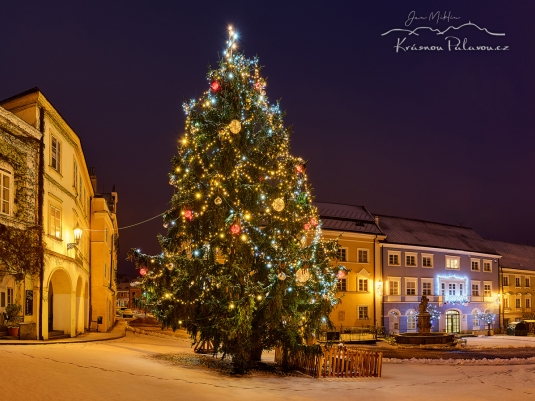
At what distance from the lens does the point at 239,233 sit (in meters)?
18.3

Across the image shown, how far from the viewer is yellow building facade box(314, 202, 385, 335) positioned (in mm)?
46594

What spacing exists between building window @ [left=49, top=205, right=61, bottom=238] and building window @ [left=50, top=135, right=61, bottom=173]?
1.83 meters

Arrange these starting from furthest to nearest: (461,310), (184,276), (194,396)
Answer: (461,310) < (184,276) < (194,396)

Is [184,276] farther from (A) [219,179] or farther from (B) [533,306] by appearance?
(B) [533,306]

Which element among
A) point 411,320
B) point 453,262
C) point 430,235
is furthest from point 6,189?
point 453,262

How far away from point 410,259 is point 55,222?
A: 35371 mm

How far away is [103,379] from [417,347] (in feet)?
84.9

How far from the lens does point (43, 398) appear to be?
11.5 metres

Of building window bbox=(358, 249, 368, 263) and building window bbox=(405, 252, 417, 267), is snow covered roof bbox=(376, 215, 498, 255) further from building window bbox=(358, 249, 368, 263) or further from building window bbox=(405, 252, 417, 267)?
building window bbox=(358, 249, 368, 263)

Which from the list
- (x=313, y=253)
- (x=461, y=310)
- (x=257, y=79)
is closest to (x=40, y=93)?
(x=257, y=79)

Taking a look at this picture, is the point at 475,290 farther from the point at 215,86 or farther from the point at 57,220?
the point at 215,86

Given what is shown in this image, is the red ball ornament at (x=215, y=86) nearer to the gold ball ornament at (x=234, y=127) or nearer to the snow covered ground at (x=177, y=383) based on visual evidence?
the gold ball ornament at (x=234, y=127)

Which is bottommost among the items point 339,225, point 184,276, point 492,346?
point 492,346

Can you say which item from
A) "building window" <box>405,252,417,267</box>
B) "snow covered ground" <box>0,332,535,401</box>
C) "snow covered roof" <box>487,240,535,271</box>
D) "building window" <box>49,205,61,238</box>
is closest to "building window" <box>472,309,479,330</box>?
"snow covered roof" <box>487,240,535,271</box>
